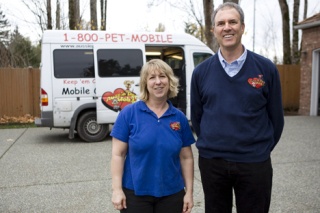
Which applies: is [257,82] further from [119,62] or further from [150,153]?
[119,62]

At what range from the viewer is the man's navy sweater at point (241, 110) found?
2.28 metres

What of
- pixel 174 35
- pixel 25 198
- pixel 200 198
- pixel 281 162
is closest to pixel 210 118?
pixel 200 198

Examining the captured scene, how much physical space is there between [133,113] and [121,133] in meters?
0.16

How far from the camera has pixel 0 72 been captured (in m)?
12.4

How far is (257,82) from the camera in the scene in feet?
7.53

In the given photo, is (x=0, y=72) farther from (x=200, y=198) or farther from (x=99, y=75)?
(x=200, y=198)

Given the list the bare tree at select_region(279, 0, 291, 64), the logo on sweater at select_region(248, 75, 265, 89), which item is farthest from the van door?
the bare tree at select_region(279, 0, 291, 64)

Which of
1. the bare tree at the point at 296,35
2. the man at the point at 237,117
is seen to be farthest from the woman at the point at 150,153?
the bare tree at the point at 296,35

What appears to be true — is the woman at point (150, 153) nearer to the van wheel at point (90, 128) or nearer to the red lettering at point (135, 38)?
the van wheel at point (90, 128)

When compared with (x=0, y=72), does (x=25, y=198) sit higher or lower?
lower

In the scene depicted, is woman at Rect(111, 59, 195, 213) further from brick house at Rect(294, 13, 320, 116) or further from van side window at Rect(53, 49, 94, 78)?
brick house at Rect(294, 13, 320, 116)

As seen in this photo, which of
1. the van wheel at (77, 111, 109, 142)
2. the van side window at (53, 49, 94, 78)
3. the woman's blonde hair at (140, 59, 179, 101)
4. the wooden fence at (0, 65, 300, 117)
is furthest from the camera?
the wooden fence at (0, 65, 300, 117)

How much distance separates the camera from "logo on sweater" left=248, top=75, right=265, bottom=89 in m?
2.29

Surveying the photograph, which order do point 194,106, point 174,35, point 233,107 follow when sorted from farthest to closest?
point 174,35
point 194,106
point 233,107
